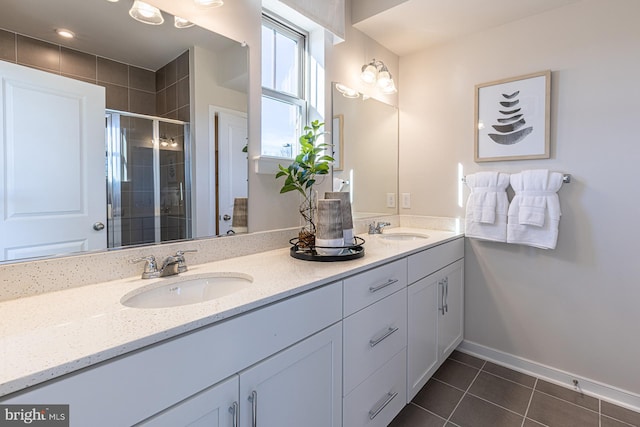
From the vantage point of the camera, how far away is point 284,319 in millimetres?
909

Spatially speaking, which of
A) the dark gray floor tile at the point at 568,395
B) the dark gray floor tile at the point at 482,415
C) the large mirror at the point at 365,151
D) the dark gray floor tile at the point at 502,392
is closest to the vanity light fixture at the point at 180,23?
the large mirror at the point at 365,151

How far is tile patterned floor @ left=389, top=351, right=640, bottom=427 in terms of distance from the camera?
1530mm

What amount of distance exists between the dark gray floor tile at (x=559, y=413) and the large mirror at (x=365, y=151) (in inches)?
56.0

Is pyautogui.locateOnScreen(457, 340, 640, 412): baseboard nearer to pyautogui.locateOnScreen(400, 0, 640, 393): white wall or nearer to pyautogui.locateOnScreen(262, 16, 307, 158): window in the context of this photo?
pyautogui.locateOnScreen(400, 0, 640, 393): white wall

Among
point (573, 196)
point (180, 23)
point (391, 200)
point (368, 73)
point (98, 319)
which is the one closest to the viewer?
point (98, 319)

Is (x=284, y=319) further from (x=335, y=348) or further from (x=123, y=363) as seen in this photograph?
(x=123, y=363)

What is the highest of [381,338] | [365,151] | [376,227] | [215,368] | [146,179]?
[365,151]

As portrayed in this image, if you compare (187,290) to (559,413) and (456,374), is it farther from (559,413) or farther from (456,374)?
(559,413)

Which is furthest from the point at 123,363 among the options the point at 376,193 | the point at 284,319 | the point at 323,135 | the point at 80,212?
the point at 376,193

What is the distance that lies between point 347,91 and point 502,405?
79.6 inches

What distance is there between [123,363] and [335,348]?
2.23 feet

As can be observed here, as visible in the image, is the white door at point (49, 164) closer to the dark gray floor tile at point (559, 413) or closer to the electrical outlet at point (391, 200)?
the electrical outlet at point (391, 200)

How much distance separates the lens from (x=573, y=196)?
1.75 meters

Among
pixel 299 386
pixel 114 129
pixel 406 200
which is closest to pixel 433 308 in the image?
pixel 406 200
